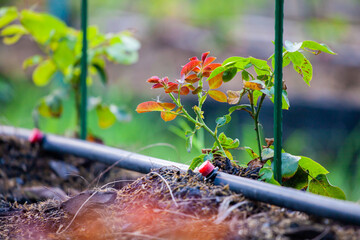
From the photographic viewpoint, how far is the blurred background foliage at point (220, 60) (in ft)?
8.00

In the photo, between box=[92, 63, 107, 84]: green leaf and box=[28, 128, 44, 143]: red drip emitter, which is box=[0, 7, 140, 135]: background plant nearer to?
box=[92, 63, 107, 84]: green leaf

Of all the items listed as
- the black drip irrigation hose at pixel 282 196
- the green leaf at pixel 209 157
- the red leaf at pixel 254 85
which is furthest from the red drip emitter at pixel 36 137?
the red leaf at pixel 254 85

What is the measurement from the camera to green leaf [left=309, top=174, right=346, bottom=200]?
834mm

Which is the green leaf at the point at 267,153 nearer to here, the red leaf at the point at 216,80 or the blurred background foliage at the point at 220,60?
the red leaf at the point at 216,80

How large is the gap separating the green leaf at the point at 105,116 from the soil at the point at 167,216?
2.14 feet

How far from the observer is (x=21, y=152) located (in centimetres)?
139

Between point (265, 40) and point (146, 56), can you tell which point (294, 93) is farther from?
point (146, 56)

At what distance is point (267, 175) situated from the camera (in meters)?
0.81

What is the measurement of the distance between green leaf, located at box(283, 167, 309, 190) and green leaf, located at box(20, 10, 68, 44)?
108 centimetres

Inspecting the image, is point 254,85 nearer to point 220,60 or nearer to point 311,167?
point 311,167

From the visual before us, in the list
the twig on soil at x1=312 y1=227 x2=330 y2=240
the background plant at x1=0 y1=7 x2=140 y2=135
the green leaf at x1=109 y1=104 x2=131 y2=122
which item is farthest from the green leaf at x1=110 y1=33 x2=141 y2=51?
the twig on soil at x1=312 y1=227 x2=330 y2=240

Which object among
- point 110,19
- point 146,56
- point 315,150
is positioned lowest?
point 315,150

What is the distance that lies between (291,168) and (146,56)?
4284mm

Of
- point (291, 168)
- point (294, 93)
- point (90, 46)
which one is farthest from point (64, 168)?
point (294, 93)
